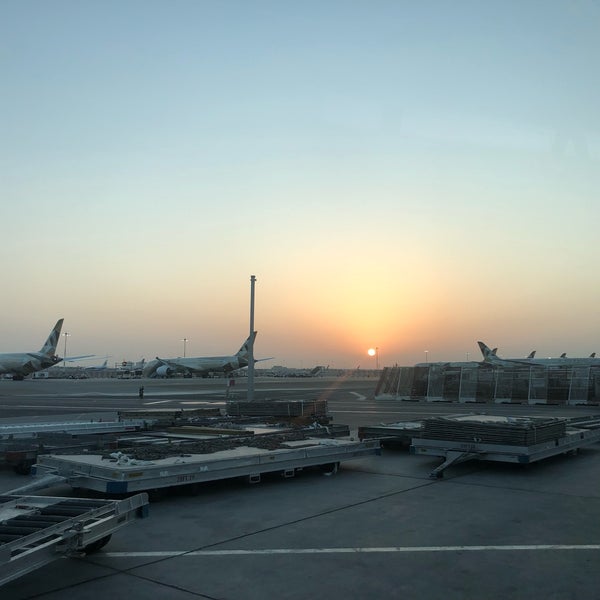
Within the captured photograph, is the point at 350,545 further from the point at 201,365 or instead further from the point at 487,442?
the point at 201,365

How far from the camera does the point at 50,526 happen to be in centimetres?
591

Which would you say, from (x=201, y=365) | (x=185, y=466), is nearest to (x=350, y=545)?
(x=185, y=466)

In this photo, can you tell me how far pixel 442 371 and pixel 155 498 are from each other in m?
35.6

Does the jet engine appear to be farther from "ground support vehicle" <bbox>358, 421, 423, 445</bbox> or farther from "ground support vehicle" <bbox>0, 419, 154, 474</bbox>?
"ground support vehicle" <bbox>358, 421, 423, 445</bbox>

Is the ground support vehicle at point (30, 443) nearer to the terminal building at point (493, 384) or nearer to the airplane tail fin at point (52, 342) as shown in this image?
the terminal building at point (493, 384)

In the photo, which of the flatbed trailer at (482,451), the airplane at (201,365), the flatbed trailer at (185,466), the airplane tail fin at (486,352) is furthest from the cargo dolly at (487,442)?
the airplane at (201,365)

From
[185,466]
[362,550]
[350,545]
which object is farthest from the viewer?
[185,466]

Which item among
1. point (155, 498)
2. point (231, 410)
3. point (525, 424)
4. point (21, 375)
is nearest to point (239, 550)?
point (155, 498)

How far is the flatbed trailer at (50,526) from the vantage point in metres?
5.23

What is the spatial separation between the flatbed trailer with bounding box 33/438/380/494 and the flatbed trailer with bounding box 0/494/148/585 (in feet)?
6.77

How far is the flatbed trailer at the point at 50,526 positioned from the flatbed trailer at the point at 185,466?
206 cm

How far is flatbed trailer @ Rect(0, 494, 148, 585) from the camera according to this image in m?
5.23

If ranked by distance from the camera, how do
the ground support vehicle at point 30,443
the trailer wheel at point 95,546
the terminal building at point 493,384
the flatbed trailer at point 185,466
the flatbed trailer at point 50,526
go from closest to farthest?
the flatbed trailer at point 50,526
the trailer wheel at point 95,546
the flatbed trailer at point 185,466
the ground support vehicle at point 30,443
the terminal building at point 493,384

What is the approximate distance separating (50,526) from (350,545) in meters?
3.41
